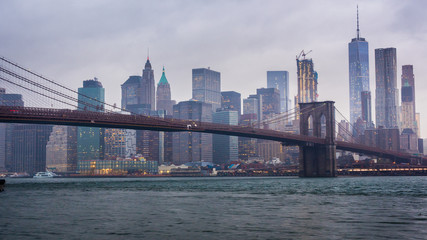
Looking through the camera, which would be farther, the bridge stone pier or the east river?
the bridge stone pier

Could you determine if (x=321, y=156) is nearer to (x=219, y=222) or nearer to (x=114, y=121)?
(x=114, y=121)

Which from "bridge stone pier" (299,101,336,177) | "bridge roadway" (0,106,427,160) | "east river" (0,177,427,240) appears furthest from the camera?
"bridge stone pier" (299,101,336,177)

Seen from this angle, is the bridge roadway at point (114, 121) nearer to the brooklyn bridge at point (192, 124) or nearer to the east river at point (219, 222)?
the brooklyn bridge at point (192, 124)

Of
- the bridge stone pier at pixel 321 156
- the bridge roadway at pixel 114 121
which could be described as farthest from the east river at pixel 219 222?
the bridge stone pier at pixel 321 156

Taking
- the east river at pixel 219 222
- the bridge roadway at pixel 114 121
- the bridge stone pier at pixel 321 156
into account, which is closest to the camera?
the east river at pixel 219 222

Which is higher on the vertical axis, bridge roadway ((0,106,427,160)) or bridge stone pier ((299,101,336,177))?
bridge roadway ((0,106,427,160))

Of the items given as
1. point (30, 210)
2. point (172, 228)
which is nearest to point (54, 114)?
point (30, 210)

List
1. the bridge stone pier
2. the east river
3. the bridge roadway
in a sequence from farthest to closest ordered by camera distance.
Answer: the bridge stone pier → the bridge roadway → the east river

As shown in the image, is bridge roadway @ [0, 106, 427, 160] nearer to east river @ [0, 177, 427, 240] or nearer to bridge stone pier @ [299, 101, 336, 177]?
bridge stone pier @ [299, 101, 336, 177]

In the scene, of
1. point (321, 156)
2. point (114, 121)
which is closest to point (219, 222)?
point (114, 121)

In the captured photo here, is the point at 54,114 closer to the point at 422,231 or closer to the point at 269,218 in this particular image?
the point at 269,218

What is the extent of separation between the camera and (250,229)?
77.3 feet

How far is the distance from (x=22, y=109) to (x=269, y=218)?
172 feet

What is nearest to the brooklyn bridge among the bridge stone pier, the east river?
the bridge stone pier
